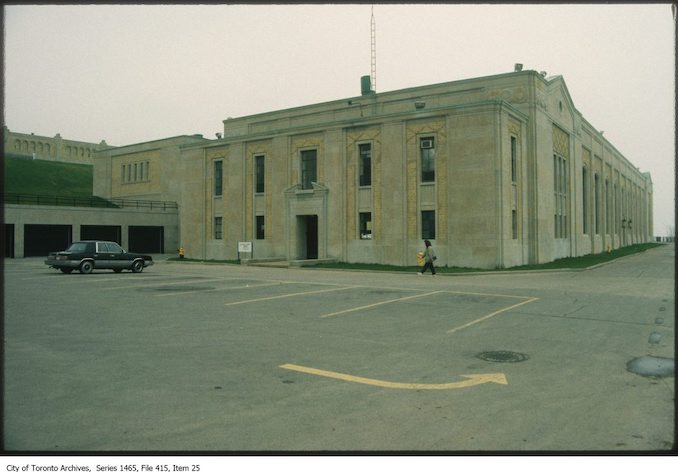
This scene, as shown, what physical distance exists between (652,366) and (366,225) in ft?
89.2

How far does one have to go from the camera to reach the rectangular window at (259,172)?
40.0m

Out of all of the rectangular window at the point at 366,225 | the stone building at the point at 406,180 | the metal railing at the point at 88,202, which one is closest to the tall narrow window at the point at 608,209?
the stone building at the point at 406,180

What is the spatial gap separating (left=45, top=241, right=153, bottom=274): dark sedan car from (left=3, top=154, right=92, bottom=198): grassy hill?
47.9m

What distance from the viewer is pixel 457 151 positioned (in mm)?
31297

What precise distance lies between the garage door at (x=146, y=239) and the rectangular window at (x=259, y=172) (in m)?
19.7

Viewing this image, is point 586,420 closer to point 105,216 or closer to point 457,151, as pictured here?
point 457,151

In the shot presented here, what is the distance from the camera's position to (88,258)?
1007 inches

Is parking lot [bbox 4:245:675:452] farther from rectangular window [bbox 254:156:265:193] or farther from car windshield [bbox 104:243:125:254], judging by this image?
rectangular window [bbox 254:156:265:193]

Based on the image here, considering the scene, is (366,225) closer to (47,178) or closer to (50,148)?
(47,178)

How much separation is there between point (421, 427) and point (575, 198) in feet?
144

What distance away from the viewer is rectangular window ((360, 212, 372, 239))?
34.5 m

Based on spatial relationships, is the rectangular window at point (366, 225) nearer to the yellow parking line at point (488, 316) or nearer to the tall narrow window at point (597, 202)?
the yellow parking line at point (488, 316)

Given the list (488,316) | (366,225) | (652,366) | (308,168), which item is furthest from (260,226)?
(652,366)
